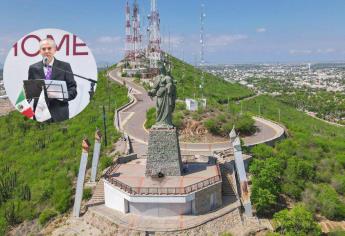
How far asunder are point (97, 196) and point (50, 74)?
7.19 meters

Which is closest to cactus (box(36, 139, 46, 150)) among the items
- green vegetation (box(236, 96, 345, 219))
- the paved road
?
the paved road

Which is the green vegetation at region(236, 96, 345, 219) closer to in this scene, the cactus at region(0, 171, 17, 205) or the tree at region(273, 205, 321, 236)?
the tree at region(273, 205, 321, 236)

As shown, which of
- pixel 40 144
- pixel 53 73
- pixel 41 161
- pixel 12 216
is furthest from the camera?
pixel 40 144

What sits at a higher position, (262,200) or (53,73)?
(53,73)

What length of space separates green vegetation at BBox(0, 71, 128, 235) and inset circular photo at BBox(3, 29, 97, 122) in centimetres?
Result: 598

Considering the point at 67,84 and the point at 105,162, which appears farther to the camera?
the point at 105,162

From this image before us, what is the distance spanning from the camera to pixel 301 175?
25000 millimetres

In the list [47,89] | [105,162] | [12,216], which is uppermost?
[47,89]

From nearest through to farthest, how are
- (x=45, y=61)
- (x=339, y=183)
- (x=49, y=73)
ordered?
(x=45, y=61) → (x=49, y=73) → (x=339, y=183)

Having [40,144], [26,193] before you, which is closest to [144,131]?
[40,144]

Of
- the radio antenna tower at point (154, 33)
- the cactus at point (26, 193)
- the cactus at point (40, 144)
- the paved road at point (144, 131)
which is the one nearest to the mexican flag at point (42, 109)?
the cactus at point (26, 193)

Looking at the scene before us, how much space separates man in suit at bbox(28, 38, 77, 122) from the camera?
59.1ft

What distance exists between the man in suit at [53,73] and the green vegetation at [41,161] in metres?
5.73

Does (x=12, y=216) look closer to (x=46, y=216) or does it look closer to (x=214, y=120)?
(x=46, y=216)
